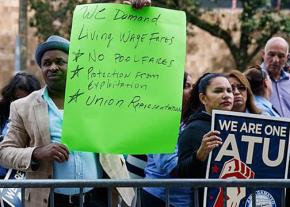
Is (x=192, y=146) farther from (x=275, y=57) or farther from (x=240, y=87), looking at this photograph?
(x=275, y=57)

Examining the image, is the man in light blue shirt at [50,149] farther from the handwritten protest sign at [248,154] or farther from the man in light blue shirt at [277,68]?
the man in light blue shirt at [277,68]

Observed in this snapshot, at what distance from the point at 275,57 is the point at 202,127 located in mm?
2427

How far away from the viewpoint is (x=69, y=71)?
475 centimetres

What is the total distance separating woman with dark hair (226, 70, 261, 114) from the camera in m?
6.20

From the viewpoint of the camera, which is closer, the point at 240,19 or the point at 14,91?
the point at 14,91

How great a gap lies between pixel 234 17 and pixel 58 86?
1410cm

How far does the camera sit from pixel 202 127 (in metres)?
5.46

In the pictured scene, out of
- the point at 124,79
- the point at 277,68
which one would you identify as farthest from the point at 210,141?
the point at 277,68

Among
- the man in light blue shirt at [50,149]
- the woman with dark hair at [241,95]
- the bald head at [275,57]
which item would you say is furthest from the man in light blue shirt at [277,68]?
the man in light blue shirt at [50,149]

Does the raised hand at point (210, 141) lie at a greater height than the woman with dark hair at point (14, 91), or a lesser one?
lesser

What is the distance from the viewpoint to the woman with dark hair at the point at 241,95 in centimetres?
620

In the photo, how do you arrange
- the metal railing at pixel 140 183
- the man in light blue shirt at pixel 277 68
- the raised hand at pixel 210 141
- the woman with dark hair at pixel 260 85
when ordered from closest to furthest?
the metal railing at pixel 140 183
the raised hand at pixel 210 141
the woman with dark hair at pixel 260 85
the man in light blue shirt at pixel 277 68

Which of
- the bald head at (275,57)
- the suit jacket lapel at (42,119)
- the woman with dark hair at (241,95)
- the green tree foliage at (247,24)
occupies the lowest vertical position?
the suit jacket lapel at (42,119)

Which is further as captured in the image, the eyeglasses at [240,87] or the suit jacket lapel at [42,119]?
the eyeglasses at [240,87]
